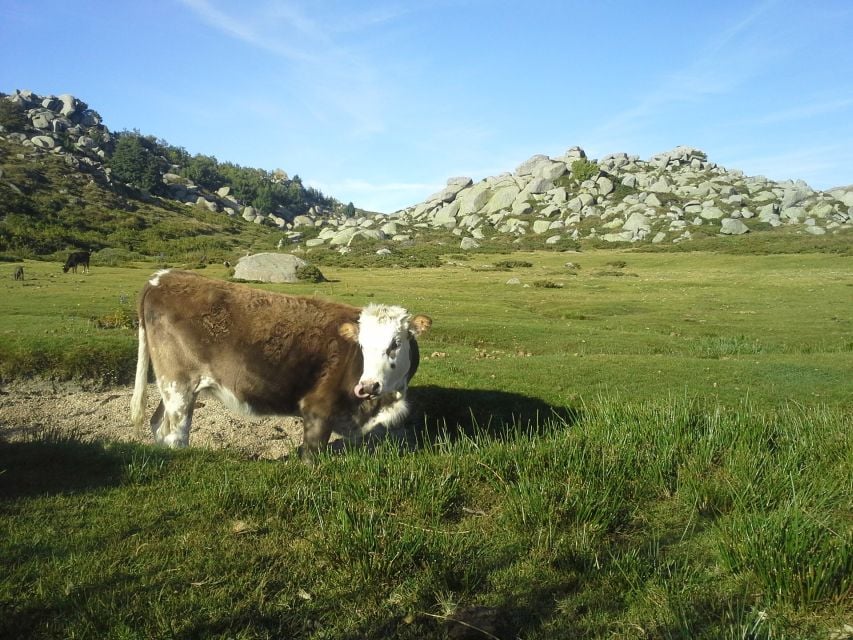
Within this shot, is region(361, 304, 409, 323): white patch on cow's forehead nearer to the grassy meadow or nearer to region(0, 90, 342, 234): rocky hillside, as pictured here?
the grassy meadow

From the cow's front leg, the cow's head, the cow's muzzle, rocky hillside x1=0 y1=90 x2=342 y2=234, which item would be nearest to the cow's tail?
the cow's front leg

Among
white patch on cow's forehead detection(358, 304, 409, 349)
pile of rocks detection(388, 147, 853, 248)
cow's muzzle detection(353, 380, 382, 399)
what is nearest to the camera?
cow's muzzle detection(353, 380, 382, 399)

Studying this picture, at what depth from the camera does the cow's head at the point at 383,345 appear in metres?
8.93

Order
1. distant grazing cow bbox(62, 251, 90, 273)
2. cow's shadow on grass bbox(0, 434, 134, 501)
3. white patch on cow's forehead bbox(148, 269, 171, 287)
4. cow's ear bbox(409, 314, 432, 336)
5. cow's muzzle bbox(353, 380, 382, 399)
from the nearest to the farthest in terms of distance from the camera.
Answer: cow's shadow on grass bbox(0, 434, 134, 501), cow's muzzle bbox(353, 380, 382, 399), cow's ear bbox(409, 314, 432, 336), white patch on cow's forehead bbox(148, 269, 171, 287), distant grazing cow bbox(62, 251, 90, 273)

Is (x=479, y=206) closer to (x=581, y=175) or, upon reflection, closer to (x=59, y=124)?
(x=581, y=175)

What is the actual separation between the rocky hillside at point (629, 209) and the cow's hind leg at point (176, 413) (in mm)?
107635

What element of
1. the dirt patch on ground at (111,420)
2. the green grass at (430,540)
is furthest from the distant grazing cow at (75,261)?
the green grass at (430,540)

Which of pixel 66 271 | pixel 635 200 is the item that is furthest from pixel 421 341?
pixel 635 200

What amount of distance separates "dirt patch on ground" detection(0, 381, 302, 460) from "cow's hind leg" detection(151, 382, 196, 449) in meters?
1.95

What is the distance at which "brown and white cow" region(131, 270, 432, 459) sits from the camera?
9.51m

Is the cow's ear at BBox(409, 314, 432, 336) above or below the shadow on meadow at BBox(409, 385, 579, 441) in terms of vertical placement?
above

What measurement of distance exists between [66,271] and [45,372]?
1395 inches

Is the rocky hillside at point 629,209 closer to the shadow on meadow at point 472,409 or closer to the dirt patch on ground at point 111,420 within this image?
the shadow on meadow at point 472,409

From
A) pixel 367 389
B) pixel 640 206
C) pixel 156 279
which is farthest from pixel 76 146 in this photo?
pixel 367 389
